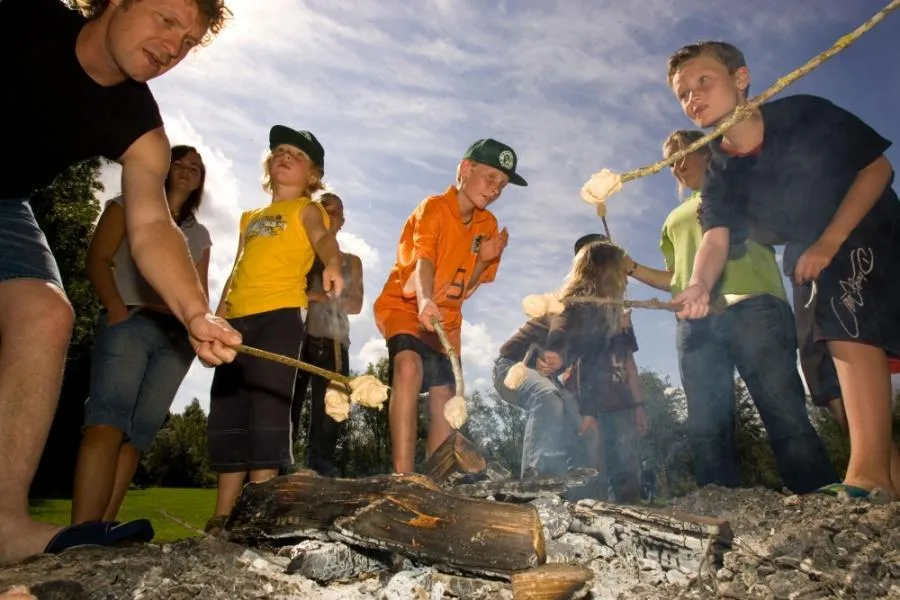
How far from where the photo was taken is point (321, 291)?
181 inches

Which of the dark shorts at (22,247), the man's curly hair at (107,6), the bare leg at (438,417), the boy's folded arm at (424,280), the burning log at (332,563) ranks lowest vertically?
the burning log at (332,563)

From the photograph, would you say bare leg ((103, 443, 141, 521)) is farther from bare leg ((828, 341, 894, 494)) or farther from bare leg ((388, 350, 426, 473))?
bare leg ((828, 341, 894, 494))

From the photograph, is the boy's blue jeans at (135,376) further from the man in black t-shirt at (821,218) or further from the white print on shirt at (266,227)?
the man in black t-shirt at (821,218)

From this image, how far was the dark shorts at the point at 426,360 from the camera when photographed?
3.58 m

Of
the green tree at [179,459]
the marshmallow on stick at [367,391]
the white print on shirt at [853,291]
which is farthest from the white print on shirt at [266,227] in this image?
the green tree at [179,459]

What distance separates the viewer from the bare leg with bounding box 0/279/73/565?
1.81 meters

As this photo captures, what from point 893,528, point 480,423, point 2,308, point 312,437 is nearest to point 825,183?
point 893,528

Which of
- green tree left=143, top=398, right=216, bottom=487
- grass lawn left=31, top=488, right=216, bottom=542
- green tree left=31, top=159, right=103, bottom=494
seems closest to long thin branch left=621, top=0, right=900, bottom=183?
grass lawn left=31, top=488, right=216, bottom=542

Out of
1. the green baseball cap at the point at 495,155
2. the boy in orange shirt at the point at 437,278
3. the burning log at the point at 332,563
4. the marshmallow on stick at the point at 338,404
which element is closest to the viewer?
the burning log at the point at 332,563

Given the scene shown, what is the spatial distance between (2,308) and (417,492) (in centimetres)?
164

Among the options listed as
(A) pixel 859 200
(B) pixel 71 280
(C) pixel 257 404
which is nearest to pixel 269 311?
(C) pixel 257 404

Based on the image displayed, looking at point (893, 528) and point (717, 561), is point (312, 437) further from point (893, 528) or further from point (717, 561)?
point (893, 528)

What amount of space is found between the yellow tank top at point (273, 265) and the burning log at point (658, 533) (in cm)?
201

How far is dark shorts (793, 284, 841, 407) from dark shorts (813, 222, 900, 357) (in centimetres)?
10
